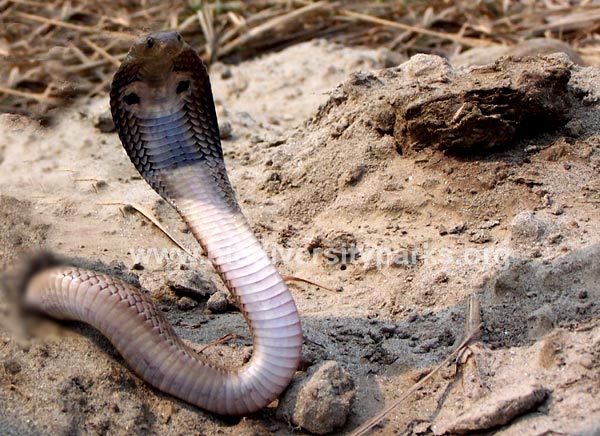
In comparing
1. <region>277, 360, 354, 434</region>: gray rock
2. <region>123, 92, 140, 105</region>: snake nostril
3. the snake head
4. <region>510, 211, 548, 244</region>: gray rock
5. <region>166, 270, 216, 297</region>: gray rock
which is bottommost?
<region>166, 270, 216, 297</region>: gray rock

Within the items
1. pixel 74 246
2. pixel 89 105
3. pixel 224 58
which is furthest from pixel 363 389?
pixel 224 58

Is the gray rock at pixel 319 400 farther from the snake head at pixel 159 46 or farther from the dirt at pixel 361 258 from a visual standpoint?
the snake head at pixel 159 46

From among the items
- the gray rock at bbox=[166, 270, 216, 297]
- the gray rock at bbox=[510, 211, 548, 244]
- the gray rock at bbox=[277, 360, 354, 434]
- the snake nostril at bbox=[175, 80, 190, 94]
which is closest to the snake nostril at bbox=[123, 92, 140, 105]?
the snake nostril at bbox=[175, 80, 190, 94]

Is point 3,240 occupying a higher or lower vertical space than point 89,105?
higher

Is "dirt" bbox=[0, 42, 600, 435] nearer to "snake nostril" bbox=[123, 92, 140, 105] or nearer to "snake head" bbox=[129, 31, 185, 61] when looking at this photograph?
"snake nostril" bbox=[123, 92, 140, 105]

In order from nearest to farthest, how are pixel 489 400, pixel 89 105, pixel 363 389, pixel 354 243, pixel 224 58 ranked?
pixel 489 400
pixel 363 389
pixel 354 243
pixel 89 105
pixel 224 58

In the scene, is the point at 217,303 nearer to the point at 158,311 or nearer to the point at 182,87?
the point at 158,311

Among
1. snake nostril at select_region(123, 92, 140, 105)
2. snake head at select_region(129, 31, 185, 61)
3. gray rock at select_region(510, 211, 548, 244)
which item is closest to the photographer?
snake head at select_region(129, 31, 185, 61)

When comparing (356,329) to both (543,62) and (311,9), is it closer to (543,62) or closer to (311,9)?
(543,62)
